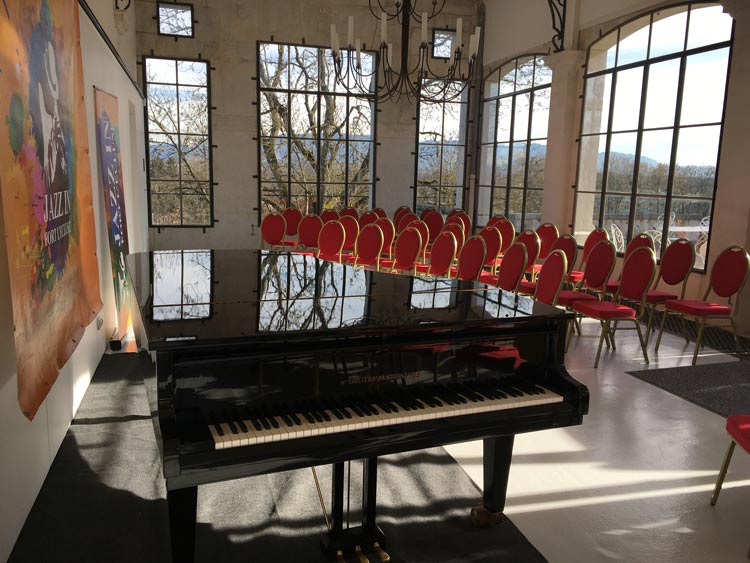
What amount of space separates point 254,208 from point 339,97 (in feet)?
8.57

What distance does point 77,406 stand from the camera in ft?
12.8

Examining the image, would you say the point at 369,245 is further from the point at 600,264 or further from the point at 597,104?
the point at 597,104

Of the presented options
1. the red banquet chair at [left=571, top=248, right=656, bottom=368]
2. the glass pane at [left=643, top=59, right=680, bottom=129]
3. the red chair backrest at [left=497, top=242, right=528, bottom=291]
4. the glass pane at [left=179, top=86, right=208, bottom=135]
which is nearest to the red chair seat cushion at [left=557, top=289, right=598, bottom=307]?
the red banquet chair at [left=571, top=248, right=656, bottom=368]

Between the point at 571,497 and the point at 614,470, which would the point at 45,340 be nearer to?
the point at 571,497

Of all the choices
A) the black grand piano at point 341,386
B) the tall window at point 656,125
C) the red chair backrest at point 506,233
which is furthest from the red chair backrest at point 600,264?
the black grand piano at point 341,386

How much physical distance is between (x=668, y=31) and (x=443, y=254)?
4062 millimetres

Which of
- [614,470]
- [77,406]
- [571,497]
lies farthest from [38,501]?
[614,470]

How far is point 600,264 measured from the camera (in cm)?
580

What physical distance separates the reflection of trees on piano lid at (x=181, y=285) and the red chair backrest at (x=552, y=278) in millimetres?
2784

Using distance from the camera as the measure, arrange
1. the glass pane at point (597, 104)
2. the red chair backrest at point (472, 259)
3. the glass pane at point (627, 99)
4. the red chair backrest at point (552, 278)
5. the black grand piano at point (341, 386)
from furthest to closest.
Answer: the glass pane at point (597, 104)
the glass pane at point (627, 99)
the red chair backrest at point (472, 259)
the red chair backrest at point (552, 278)
the black grand piano at point (341, 386)

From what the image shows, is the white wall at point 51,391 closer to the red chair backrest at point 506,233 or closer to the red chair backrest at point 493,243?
the red chair backrest at point 493,243

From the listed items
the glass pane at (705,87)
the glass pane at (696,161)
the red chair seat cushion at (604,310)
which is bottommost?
the red chair seat cushion at (604,310)

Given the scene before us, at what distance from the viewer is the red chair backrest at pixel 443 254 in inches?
262

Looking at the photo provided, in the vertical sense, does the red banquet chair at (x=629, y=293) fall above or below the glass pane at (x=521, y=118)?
below
